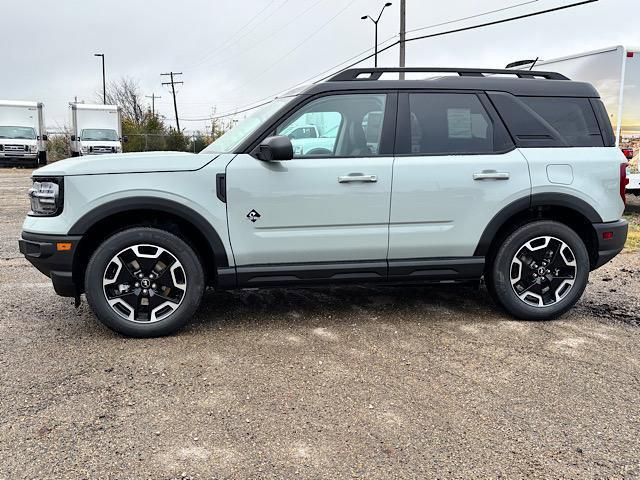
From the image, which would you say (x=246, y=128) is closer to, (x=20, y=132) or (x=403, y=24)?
(x=403, y=24)

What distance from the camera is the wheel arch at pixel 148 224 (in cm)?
387

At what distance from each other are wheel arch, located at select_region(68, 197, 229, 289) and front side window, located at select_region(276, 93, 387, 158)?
34.6 inches

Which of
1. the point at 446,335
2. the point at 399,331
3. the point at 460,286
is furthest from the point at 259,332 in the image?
the point at 460,286

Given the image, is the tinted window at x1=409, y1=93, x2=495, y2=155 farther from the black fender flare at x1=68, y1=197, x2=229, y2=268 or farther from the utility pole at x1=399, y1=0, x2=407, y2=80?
the utility pole at x1=399, y1=0, x2=407, y2=80

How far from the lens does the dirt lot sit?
2551mm

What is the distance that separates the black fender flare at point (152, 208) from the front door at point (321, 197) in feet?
0.49

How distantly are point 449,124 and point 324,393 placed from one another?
233 centimetres

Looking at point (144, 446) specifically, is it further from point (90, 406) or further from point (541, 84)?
point (541, 84)

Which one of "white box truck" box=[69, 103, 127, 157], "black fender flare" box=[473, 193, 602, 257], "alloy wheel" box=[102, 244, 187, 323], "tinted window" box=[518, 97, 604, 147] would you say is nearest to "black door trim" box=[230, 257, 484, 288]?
"black fender flare" box=[473, 193, 602, 257]

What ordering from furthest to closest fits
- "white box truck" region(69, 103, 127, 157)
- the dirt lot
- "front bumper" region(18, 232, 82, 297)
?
1. "white box truck" region(69, 103, 127, 157)
2. "front bumper" region(18, 232, 82, 297)
3. the dirt lot

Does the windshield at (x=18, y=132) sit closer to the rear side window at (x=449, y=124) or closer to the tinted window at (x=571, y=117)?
the rear side window at (x=449, y=124)

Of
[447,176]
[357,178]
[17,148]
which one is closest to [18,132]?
[17,148]

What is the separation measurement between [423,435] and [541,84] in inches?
122

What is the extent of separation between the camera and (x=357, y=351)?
12.6ft
